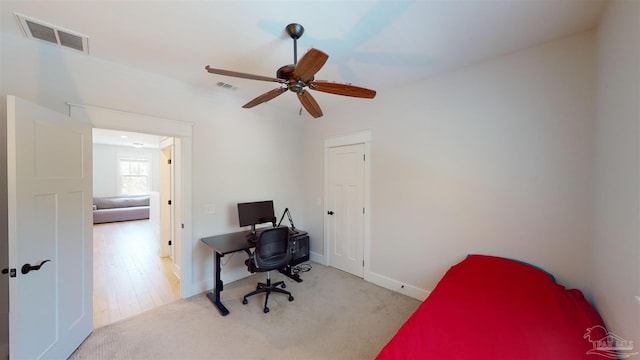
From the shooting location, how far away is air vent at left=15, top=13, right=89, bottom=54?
1.70 m

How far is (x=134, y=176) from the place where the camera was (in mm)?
8609


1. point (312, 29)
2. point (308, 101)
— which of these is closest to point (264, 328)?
point (308, 101)

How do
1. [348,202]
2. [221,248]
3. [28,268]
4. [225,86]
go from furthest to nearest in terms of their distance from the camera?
[348,202] < [225,86] < [221,248] < [28,268]

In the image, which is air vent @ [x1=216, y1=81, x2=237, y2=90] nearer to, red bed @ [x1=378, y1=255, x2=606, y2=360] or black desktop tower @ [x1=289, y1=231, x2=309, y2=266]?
black desktop tower @ [x1=289, y1=231, x2=309, y2=266]

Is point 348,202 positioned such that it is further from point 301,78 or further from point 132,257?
point 132,257

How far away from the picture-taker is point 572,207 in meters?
1.87

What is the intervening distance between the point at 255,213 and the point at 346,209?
4.56ft

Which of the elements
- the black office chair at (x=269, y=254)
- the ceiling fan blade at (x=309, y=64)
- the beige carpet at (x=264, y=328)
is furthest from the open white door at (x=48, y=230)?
the ceiling fan blade at (x=309, y=64)

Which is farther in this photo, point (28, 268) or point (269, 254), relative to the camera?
point (269, 254)

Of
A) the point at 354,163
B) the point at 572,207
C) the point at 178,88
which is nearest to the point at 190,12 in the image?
the point at 178,88

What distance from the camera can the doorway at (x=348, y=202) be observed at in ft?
10.9

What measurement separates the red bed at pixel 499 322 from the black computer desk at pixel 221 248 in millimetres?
1940

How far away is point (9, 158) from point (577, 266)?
4.14m

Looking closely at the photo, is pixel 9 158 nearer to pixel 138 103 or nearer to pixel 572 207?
pixel 138 103
